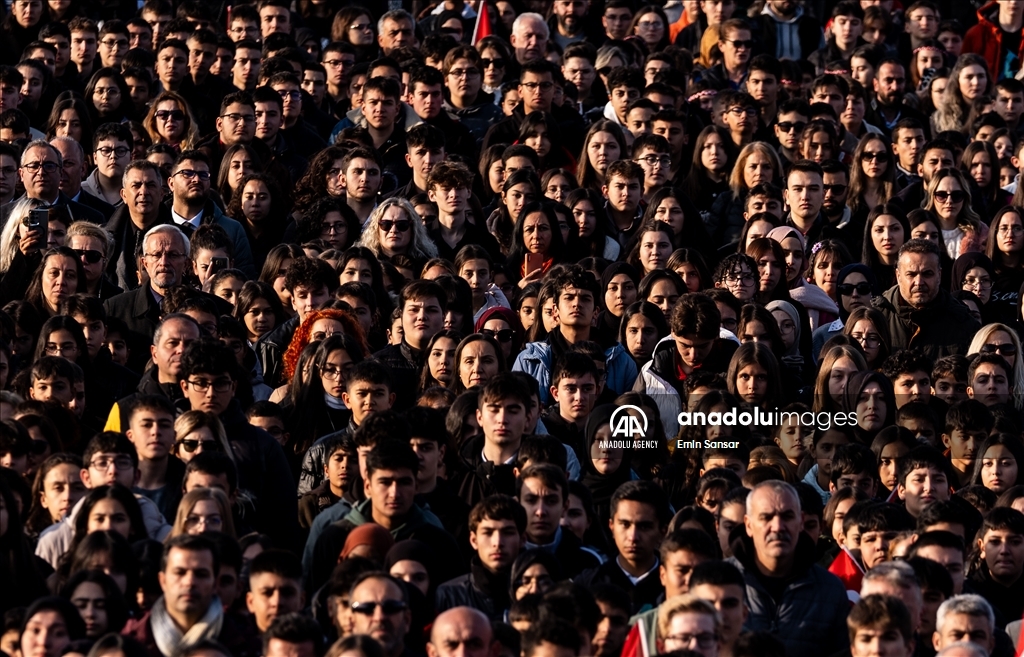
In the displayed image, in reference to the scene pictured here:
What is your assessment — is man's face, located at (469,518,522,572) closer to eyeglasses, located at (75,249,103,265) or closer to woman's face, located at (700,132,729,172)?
eyeglasses, located at (75,249,103,265)

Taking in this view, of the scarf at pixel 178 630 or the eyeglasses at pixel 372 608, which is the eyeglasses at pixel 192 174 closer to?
the scarf at pixel 178 630

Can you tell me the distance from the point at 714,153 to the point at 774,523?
21.0 feet

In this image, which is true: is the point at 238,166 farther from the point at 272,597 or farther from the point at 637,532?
the point at 272,597

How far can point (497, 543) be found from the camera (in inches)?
461

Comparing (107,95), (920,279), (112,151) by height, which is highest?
(107,95)

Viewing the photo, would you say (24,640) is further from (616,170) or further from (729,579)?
(616,170)

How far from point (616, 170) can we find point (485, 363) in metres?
3.57

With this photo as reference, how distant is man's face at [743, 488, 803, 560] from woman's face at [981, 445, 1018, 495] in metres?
1.94

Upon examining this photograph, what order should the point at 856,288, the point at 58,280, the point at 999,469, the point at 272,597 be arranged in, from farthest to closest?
the point at 856,288 → the point at 58,280 → the point at 999,469 → the point at 272,597

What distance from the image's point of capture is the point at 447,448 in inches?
518

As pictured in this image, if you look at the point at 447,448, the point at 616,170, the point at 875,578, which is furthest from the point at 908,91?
the point at 875,578

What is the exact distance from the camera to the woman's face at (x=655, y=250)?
52.6 ft

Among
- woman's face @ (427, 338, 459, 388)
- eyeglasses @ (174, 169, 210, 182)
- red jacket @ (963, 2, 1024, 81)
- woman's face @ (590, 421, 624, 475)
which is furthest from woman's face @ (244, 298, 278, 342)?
red jacket @ (963, 2, 1024, 81)

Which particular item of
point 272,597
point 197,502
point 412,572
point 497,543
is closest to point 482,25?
point 497,543
